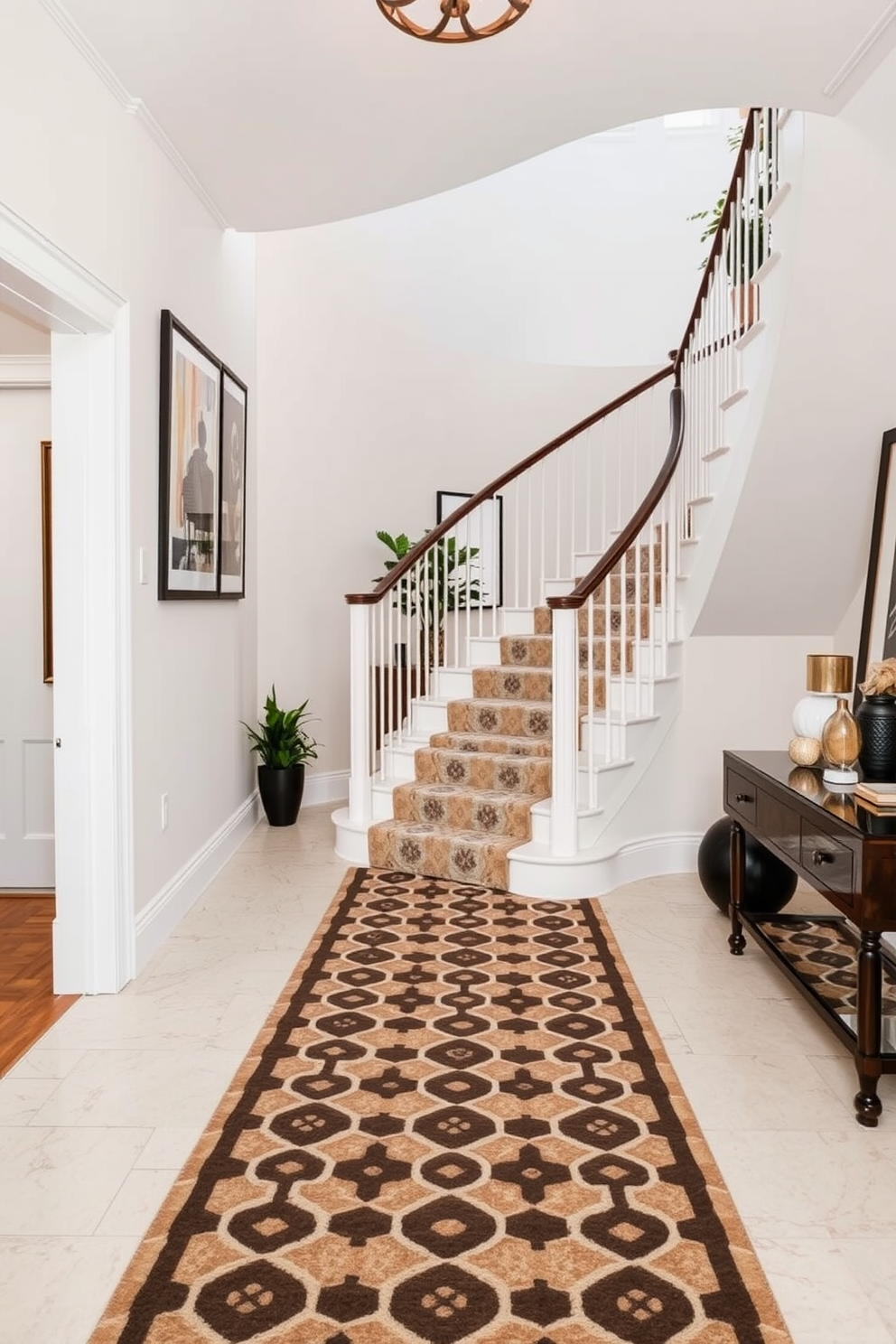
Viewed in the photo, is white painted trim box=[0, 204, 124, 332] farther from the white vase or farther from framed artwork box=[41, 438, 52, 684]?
the white vase

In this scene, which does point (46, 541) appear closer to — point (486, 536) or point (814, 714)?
point (814, 714)

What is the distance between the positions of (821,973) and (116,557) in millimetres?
2672

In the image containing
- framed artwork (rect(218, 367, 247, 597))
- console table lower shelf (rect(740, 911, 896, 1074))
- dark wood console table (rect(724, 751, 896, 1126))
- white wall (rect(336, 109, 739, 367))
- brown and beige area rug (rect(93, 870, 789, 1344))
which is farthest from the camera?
white wall (rect(336, 109, 739, 367))

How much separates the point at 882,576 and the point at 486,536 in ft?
11.2

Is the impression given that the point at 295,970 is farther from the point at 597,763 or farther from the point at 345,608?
the point at 345,608

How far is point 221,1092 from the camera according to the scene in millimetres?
2465

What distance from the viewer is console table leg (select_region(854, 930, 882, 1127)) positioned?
231cm

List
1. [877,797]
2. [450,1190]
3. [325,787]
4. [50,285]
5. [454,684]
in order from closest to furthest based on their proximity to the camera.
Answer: [450,1190] → [877,797] → [50,285] → [454,684] → [325,787]

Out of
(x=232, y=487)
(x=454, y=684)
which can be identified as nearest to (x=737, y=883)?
(x=454, y=684)

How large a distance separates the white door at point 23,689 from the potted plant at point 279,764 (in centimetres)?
125

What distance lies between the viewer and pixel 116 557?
3115 mm

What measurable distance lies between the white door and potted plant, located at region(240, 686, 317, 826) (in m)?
1.25

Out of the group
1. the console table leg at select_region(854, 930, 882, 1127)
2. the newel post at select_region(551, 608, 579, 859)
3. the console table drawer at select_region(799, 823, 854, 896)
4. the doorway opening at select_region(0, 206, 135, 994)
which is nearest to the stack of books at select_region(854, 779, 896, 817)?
the console table drawer at select_region(799, 823, 854, 896)

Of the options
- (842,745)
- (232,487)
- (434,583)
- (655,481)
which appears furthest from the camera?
(434,583)
